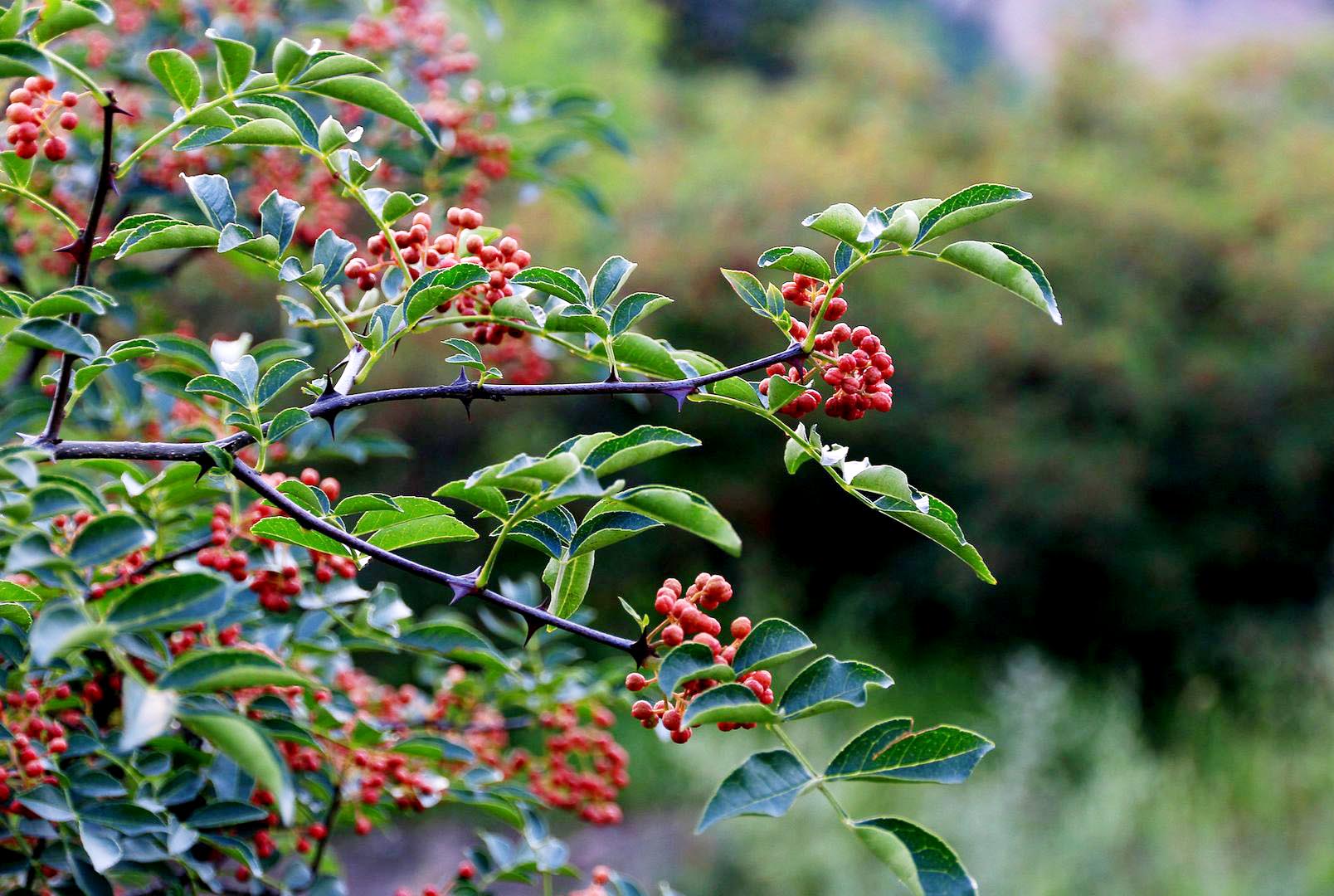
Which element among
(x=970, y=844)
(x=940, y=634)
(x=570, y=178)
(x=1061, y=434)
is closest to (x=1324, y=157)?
(x=1061, y=434)

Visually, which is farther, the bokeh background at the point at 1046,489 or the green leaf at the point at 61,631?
the bokeh background at the point at 1046,489

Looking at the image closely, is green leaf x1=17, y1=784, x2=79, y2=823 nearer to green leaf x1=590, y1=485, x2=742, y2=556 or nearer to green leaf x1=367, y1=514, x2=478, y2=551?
green leaf x1=367, y1=514, x2=478, y2=551

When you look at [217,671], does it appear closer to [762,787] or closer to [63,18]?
A: [762,787]

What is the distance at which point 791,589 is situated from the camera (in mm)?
5902

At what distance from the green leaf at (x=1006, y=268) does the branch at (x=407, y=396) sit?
0.14 metres

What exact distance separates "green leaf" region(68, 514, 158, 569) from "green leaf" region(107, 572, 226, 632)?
0.05 m

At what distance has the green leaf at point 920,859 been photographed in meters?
0.68

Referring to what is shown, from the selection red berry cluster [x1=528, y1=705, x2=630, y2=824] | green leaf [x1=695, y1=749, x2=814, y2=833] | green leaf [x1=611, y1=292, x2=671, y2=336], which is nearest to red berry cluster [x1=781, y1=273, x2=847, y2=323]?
green leaf [x1=611, y1=292, x2=671, y2=336]

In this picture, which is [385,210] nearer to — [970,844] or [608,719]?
[608,719]

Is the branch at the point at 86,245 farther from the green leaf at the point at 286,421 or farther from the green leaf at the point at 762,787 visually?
the green leaf at the point at 762,787

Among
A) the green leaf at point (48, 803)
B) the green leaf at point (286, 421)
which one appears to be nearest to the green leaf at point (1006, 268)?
the green leaf at point (286, 421)

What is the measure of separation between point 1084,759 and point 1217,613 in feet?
5.09

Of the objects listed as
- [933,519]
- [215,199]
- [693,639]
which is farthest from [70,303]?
[933,519]

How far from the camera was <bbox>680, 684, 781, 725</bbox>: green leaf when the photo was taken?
0.70 m
